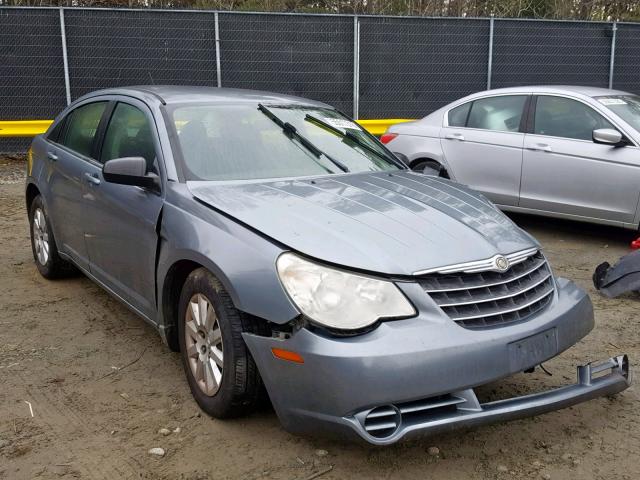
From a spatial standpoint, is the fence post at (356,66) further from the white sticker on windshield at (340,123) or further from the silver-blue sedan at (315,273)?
the silver-blue sedan at (315,273)

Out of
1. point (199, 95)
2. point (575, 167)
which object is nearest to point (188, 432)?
point (199, 95)

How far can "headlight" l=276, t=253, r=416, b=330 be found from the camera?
271 cm

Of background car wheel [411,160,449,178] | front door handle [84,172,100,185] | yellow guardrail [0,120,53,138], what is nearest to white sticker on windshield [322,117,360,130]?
front door handle [84,172,100,185]

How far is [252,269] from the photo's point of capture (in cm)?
293

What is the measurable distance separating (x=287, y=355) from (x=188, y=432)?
82cm

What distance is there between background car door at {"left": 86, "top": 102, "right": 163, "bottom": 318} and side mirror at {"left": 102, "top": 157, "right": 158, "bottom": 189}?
7cm

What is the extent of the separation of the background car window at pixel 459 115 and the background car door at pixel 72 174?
4198 millimetres

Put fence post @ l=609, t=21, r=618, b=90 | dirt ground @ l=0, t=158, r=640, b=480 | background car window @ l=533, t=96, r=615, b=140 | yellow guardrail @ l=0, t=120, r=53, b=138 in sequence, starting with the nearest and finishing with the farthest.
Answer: dirt ground @ l=0, t=158, r=640, b=480 < background car window @ l=533, t=96, r=615, b=140 < yellow guardrail @ l=0, t=120, r=53, b=138 < fence post @ l=609, t=21, r=618, b=90

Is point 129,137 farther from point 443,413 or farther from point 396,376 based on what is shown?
point 443,413

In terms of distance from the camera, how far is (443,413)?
2.75 meters

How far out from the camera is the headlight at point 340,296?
8.89 ft

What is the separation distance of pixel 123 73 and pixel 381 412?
10.2 meters

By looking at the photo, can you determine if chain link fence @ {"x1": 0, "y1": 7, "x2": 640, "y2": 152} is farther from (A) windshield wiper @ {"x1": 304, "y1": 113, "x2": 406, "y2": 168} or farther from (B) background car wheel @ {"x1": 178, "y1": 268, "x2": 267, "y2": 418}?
(B) background car wheel @ {"x1": 178, "y1": 268, "x2": 267, "y2": 418}

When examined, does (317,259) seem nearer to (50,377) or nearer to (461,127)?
(50,377)
